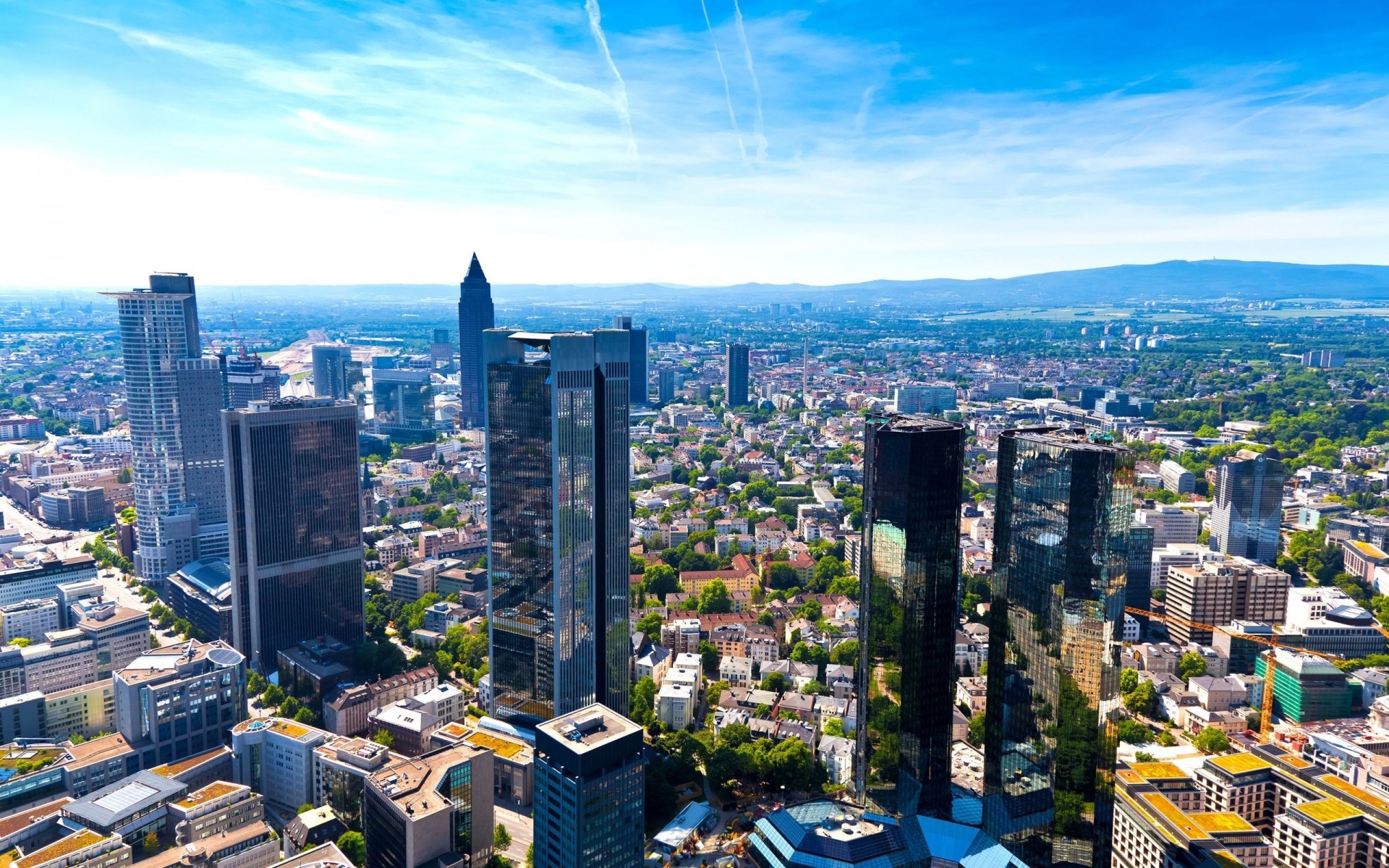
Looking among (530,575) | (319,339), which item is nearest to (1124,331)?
(319,339)

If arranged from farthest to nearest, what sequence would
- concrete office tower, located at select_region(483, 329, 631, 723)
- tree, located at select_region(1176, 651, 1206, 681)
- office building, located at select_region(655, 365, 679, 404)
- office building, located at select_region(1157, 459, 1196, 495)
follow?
office building, located at select_region(655, 365, 679, 404), office building, located at select_region(1157, 459, 1196, 495), tree, located at select_region(1176, 651, 1206, 681), concrete office tower, located at select_region(483, 329, 631, 723)

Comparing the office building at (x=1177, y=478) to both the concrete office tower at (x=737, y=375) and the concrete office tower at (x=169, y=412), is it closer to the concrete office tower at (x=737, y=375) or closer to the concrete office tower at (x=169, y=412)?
the concrete office tower at (x=737, y=375)

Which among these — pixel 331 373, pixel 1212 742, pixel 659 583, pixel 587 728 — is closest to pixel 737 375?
pixel 331 373

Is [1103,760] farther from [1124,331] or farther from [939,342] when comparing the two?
[1124,331]

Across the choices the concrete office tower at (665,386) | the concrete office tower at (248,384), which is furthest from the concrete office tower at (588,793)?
the concrete office tower at (665,386)

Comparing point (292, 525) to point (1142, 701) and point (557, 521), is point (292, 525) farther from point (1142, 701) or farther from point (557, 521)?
point (1142, 701)

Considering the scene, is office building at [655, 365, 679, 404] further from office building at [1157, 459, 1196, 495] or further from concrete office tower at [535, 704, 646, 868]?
concrete office tower at [535, 704, 646, 868]

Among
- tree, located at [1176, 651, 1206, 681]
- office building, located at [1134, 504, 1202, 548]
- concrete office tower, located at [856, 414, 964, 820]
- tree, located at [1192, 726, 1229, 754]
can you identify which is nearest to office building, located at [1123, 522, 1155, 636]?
tree, located at [1176, 651, 1206, 681]
